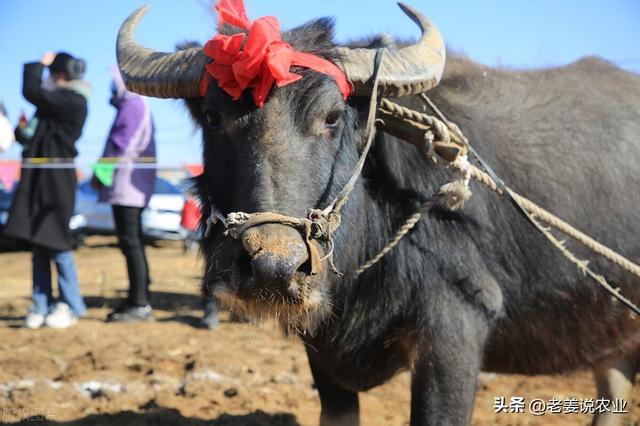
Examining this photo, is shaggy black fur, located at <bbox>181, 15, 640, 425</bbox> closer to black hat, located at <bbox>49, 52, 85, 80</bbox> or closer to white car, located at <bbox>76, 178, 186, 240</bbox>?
black hat, located at <bbox>49, 52, 85, 80</bbox>

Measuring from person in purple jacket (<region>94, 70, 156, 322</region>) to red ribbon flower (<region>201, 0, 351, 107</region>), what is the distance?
4.09 metres

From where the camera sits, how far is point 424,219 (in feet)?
10.6

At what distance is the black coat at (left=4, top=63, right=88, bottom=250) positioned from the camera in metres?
6.70

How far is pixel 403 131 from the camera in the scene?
125 inches

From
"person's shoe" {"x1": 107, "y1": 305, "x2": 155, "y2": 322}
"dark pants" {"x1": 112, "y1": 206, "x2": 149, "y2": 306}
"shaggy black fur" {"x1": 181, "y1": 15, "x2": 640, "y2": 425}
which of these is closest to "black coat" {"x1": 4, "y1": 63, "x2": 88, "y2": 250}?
"dark pants" {"x1": 112, "y1": 206, "x2": 149, "y2": 306}

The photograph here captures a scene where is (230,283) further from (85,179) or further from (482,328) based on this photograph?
(85,179)

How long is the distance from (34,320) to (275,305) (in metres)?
5.10

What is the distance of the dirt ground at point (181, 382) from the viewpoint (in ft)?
15.2

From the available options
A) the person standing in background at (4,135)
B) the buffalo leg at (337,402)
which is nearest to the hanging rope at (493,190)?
the buffalo leg at (337,402)

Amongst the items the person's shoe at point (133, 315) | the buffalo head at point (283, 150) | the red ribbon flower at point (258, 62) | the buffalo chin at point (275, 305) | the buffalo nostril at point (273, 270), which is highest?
the red ribbon flower at point (258, 62)

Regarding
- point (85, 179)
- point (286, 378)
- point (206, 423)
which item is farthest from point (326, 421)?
point (85, 179)

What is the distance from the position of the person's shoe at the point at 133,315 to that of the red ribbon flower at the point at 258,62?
15.4ft

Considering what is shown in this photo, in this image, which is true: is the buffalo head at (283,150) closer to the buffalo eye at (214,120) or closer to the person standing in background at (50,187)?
the buffalo eye at (214,120)

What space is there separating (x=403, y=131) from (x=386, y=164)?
18 cm
